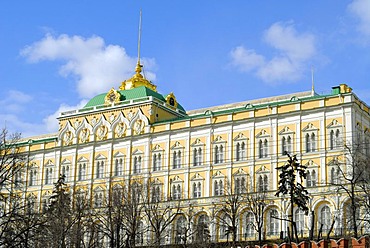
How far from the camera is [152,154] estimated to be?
9400 cm

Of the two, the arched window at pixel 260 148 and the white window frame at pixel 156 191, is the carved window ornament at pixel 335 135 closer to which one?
the arched window at pixel 260 148

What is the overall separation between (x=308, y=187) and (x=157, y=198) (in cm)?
1782

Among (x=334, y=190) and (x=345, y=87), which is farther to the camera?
(x=345, y=87)

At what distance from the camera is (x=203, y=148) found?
9000 centimetres

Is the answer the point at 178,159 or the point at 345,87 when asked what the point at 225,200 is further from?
the point at 345,87

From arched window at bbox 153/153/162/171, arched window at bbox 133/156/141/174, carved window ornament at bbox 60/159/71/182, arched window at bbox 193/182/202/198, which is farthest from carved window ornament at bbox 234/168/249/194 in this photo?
carved window ornament at bbox 60/159/71/182

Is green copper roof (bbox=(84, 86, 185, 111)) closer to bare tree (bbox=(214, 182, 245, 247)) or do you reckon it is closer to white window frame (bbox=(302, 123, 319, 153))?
bare tree (bbox=(214, 182, 245, 247))

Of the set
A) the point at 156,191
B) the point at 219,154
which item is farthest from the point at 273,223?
the point at 156,191

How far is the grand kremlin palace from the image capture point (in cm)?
8088

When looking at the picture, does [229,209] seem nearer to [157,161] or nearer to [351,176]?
[157,161]

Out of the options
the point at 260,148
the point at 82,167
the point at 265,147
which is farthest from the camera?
the point at 82,167

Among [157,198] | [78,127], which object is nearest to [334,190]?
[157,198]

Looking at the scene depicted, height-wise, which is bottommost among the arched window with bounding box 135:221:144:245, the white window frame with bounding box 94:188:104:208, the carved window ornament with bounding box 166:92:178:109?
the arched window with bounding box 135:221:144:245

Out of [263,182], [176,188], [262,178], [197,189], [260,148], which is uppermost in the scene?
Answer: [260,148]
